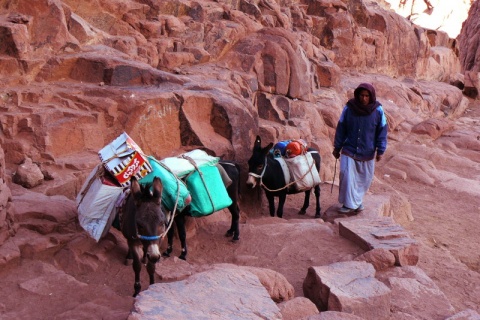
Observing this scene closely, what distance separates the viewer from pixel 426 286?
5.64 metres

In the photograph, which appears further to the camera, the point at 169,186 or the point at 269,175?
the point at 269,175

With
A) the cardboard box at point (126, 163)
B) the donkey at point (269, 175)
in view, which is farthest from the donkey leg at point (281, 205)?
the cardboard box at point (126, 163)

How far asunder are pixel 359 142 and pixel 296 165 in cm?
126

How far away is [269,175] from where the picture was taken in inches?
347

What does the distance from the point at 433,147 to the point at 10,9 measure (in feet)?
42.8

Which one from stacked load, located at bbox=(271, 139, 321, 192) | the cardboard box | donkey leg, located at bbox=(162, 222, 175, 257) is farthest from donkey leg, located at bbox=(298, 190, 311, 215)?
the cardboard box

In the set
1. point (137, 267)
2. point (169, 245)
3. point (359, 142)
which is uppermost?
point (359, 142)

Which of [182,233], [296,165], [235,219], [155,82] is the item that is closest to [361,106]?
[296,165]

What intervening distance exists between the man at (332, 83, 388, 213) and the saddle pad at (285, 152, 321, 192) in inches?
26.0

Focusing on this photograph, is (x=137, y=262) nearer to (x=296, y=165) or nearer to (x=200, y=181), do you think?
(x=200, y=181)

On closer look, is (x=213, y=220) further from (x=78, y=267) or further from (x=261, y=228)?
(x=78, y=267)

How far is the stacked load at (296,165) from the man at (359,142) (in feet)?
2.22

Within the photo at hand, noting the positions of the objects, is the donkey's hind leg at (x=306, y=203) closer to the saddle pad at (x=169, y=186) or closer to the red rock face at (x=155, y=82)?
the red rock face at (x=155, y=82)

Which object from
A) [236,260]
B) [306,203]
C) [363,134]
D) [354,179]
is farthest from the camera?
[306,203]
